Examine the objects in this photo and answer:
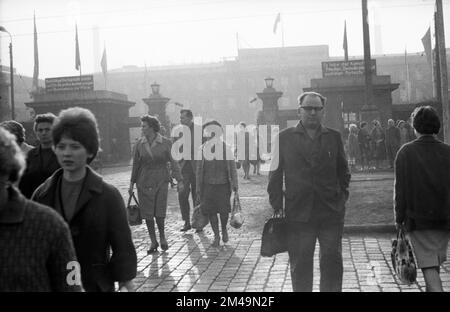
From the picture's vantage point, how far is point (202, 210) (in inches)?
322

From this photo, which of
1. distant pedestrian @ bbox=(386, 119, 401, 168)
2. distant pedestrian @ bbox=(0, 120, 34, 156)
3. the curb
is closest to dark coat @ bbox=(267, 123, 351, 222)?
distant pedestrian @ bbox=(0, 120, 34, 156)

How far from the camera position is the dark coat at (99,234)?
3133 millimetres

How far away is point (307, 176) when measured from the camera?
15.7 ft

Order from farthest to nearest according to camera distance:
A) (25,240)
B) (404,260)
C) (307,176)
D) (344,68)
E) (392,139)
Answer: (344,68), (392,139), (307,176), (404,260), (25,240)

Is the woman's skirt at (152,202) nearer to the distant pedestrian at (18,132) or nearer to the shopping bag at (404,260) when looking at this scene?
the distant pedestrian at (18,132)

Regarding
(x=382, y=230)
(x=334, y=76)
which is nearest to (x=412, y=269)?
(x=382, y=230)

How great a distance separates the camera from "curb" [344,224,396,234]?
845 centimetres

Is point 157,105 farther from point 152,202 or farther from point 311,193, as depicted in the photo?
point 311,193

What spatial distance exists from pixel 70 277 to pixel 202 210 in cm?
578

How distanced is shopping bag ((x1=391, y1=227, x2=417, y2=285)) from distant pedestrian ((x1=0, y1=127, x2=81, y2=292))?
3083mm

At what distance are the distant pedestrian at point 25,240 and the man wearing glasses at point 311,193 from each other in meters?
2.72

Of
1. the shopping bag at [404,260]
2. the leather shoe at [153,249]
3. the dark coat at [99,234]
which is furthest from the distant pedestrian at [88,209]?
the leather shoe at [153,249]

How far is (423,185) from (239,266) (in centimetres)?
266

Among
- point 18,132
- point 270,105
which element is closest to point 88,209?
point 18,132
